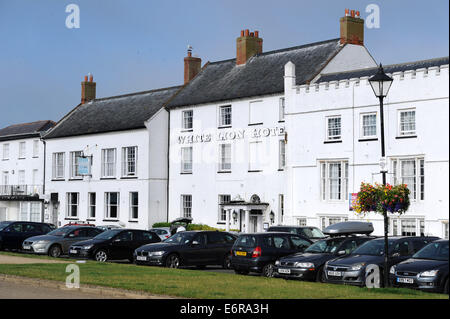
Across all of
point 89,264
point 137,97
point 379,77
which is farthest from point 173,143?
point 379,77

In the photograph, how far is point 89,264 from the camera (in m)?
26.5

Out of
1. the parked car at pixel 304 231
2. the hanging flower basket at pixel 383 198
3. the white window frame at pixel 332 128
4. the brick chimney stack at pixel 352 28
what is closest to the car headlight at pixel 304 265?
the hanging flower basket at pixel 383 198

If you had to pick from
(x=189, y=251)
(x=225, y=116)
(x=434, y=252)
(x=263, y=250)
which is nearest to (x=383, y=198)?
(x=434, y=252)

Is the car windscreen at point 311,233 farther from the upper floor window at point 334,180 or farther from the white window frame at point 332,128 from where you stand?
the white window frame at point 332,128

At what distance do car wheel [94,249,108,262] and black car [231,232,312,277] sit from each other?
24.4ft

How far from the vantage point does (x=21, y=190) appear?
64.6 metres

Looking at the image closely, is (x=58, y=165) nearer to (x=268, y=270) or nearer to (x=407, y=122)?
(x=407, y=122)

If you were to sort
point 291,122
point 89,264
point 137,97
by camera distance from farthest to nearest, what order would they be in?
point 137,97 → point 291,122 → point 89,264

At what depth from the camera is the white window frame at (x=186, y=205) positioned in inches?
1977

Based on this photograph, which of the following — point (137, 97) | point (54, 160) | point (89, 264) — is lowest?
point (89, 264)

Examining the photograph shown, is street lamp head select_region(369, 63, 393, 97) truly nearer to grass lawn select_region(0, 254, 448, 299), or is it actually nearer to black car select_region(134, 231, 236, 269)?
grass lawn select_region(0, 254, 448, 299)
